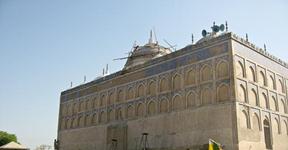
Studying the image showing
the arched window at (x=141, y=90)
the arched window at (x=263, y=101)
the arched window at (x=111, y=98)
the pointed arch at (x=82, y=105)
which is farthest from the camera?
the pointed arch at (x=82, y=105)

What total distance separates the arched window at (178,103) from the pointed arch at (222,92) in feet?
8.67

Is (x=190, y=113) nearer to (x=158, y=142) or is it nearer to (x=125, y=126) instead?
(x=158, y=142)

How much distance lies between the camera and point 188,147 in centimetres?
1947

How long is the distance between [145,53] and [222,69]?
11054 millimetres

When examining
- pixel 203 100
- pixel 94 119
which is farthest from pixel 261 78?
pixel 94 119

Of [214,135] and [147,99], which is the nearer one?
[214,135]

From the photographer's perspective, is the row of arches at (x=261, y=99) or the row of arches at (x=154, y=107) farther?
the row of arches at (x=154, y=107)

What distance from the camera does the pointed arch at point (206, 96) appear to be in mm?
19484

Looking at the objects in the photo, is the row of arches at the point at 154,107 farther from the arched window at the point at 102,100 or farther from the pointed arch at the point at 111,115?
the arched window at the point at 102,100

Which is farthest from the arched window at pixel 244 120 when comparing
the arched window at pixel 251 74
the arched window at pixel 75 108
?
the arched window at pixel 75 108

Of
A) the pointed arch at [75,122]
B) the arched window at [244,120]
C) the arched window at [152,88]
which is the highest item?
the arched window at [152,88]

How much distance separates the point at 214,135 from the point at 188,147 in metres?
1.88

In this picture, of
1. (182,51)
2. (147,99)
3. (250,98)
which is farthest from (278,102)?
(147,99)

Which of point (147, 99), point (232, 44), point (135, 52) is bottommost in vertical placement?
point (147, 99)
